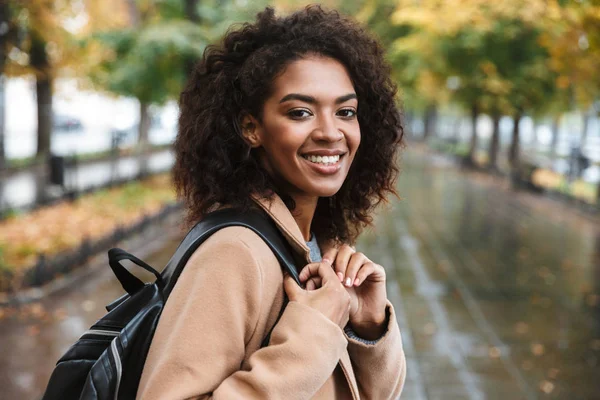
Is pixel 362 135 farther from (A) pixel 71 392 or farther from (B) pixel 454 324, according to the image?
(B) pixel 454 324

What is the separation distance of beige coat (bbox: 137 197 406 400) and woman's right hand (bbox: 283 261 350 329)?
0.03 m

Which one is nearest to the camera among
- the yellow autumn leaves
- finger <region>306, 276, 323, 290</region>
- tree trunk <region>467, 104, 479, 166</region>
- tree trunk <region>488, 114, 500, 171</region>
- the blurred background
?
finger <region>306, 276, 323, 290</region>

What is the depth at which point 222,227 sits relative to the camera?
152 cm

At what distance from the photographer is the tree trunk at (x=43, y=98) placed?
668 inches

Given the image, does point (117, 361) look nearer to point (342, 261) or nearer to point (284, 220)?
point (284, 220)

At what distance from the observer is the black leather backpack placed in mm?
1495

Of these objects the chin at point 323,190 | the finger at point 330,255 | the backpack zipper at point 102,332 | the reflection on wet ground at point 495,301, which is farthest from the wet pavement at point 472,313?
the backpack zipper at point 102,332

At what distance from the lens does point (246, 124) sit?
1795 mm

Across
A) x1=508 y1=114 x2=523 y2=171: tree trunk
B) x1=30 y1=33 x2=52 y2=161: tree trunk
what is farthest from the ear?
x1=508 y1=114 x2=523 y2=171: tree trunk

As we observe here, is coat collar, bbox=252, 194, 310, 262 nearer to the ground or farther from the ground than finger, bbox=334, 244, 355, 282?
farther from the ground

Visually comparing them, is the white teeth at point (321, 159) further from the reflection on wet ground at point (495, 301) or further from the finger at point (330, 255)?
the reflection on wet ground at point (495, 301)

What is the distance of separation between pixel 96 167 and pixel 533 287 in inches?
571

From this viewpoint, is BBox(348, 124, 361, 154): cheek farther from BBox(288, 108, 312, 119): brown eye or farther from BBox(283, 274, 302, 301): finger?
BBox(283, 274, 302, 301): finger

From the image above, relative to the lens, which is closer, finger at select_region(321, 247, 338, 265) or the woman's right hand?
the woman's right hand
